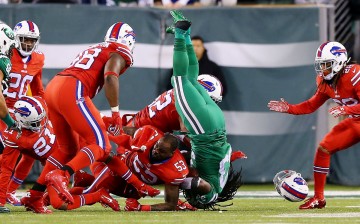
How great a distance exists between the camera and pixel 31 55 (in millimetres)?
10680

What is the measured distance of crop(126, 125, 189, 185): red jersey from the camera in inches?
361

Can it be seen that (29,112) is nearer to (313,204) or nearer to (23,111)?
(23,111)

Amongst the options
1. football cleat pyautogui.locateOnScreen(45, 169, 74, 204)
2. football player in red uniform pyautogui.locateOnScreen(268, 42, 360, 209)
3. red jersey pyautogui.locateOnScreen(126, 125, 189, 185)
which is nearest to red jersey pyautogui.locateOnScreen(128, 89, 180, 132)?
red jersey pyautogui.locateOnScreen(126, 125, 189, 185)

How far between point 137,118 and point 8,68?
1.67 meters

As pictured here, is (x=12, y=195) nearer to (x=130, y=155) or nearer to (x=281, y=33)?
(x=130, y=155)

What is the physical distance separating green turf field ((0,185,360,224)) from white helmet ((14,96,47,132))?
31.1 inches

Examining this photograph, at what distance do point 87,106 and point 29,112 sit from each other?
66 centimetres

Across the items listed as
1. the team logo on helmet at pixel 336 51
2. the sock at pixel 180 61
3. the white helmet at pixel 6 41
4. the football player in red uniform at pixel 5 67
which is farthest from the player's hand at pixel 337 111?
the white helmet at pixel 6 41

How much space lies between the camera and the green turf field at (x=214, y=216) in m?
8.15

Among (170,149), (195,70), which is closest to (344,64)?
(195,70)

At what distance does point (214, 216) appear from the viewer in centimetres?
865

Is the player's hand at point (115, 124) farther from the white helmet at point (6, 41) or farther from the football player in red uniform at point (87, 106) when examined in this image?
the white helmet at point (6, 41)

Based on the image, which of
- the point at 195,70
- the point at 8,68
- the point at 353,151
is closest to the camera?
the point at 8,68

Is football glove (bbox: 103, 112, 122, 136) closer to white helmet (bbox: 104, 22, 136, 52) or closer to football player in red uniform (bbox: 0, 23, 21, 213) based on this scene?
white helmet (bbox: 104, 22, 136, 52)
